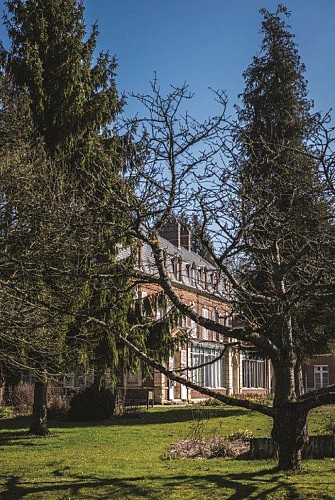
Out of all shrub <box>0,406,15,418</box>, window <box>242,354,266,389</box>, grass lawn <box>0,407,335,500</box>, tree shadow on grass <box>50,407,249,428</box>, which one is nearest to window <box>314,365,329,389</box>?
window <box>242,354,266,389</box>

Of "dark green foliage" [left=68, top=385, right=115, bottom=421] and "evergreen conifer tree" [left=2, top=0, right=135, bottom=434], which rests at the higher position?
"evergreen conifer tree" [left=2, top=0, right=135, bottom=434]

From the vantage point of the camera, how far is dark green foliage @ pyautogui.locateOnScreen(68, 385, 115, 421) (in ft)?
76.9

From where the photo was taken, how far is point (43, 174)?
52.0 ft

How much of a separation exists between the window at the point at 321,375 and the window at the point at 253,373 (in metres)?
6.44

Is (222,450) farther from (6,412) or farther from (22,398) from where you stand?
(22,398)

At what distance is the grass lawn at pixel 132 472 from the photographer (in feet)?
30.6

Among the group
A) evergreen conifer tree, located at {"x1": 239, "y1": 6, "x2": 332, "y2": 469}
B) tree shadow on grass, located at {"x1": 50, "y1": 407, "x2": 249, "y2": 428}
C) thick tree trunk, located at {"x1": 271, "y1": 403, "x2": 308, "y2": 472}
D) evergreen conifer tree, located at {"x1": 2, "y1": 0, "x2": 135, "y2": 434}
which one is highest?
evergreen conifer tree, located at {"x1": 2, "y1": 0, "x2": 135, "y2": 434}

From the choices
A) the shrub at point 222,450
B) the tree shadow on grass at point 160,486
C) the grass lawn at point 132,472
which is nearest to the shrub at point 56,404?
the grass lawn at point 132,472

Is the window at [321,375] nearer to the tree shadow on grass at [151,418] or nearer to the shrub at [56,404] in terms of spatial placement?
the tree shadow on grass at [151,418]

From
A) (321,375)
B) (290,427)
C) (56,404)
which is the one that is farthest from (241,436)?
(321,375)

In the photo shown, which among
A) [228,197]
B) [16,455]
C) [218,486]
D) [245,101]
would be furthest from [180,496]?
[245,101]

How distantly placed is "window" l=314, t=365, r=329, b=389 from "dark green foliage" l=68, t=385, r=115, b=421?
125ft

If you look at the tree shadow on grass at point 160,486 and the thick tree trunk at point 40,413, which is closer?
the tree shadow on grass at point 160,486

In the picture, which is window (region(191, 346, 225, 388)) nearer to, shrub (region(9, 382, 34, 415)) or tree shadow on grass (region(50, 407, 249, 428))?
tree shadow on grass (region(50, 407, 249, 428))
